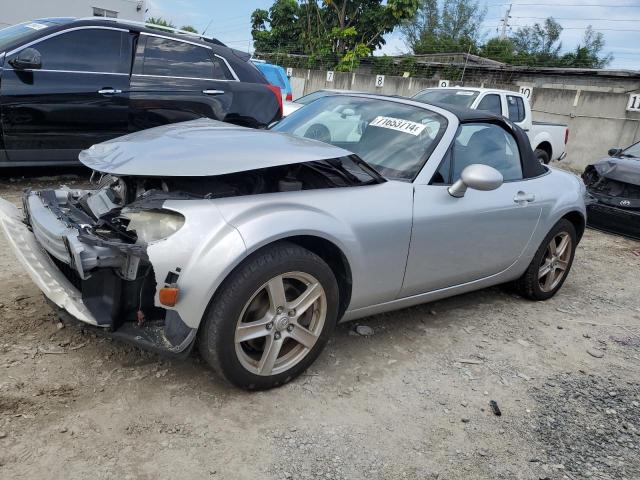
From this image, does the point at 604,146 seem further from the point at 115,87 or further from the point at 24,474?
the point at 24,474

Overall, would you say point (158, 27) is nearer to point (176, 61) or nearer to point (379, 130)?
point (176, 61)

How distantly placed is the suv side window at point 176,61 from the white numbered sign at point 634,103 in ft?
38.4

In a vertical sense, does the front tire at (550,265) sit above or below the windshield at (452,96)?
below

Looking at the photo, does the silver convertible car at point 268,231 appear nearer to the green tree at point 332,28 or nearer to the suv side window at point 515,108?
the suv side window at point 515,108

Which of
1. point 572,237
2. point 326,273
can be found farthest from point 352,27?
point 326,273

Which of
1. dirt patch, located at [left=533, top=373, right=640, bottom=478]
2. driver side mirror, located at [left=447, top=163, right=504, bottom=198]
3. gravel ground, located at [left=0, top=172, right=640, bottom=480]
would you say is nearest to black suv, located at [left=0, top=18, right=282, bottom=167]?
gravel ground, located at [left=0, top=172, right=640, bottom=480]

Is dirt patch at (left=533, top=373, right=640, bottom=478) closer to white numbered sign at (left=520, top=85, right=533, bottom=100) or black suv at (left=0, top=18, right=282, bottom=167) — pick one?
black suv at (left=0, top=18, right=282, bottom=167)

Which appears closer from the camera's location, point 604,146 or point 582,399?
point 582,399

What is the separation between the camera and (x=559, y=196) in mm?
4223

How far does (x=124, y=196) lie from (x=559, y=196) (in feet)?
10.4

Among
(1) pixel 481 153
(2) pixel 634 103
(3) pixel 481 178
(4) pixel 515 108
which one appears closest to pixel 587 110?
(2) pixel 634 103

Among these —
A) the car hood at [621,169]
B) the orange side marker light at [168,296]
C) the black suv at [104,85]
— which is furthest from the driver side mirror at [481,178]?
the car hood at [621,169]

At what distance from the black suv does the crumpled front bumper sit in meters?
2.68

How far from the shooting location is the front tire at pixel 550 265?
14.0 feet
